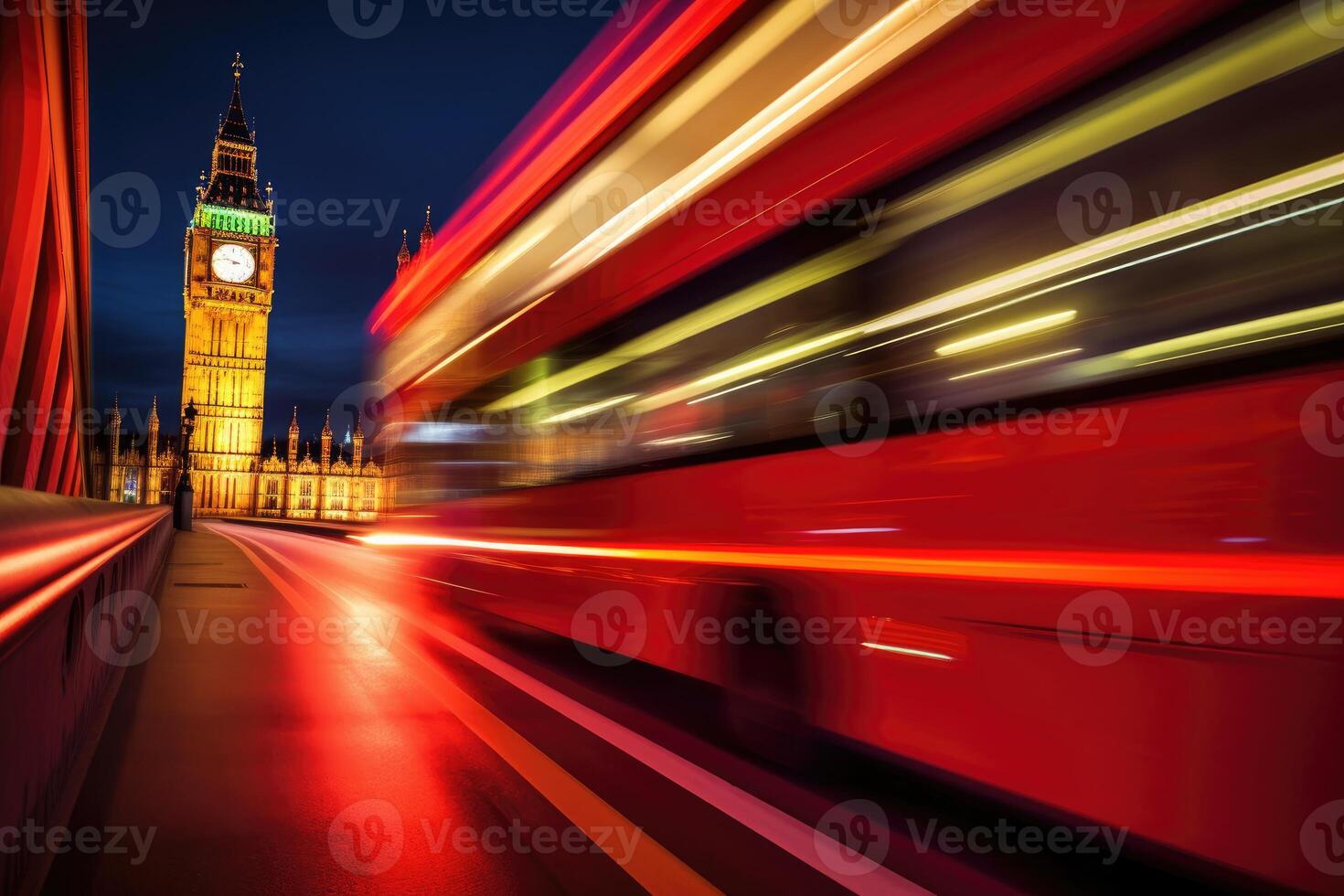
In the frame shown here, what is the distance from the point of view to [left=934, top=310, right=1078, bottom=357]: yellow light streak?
3713 mm

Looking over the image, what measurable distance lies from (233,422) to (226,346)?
25.5 feet

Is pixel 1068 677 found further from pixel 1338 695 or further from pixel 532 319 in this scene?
pixel 532 319

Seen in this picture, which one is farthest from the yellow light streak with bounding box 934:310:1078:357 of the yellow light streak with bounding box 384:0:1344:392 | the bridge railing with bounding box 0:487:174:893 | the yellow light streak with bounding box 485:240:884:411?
the bridge railing with bounding box 0:487:174:893

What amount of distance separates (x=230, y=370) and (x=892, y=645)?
4359 inches

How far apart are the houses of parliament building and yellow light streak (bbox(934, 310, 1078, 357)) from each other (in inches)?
3888

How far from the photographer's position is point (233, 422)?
105 meters

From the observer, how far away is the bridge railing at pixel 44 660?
297 cm

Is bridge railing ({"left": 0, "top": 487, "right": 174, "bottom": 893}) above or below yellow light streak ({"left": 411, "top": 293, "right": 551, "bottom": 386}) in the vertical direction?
below

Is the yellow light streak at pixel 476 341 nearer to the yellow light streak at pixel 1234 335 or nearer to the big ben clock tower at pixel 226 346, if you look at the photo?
the yellow light streak at pixel 1234 335

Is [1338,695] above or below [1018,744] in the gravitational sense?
above

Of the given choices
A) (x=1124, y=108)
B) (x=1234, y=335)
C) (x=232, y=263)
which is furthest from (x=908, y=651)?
(x=232, y=263)

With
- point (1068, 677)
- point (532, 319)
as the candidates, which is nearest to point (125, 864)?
point (1068, 677)

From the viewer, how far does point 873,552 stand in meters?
4.62

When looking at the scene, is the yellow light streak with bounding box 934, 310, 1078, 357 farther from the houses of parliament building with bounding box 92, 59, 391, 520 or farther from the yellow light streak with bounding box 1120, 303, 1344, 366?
the houses of parliament building with bounding box 92, 59, 391, 520
